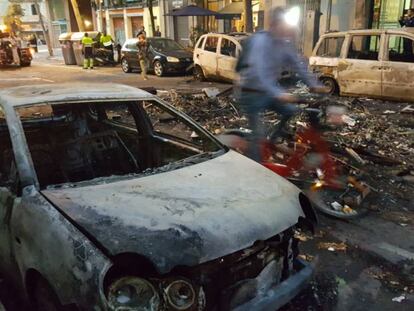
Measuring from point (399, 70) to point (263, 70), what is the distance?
7.03 meters

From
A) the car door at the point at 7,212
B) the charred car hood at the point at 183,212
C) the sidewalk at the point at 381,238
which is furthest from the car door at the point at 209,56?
the car door at the point at 7,212

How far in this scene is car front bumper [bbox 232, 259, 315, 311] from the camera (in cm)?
245

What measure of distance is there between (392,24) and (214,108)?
31.0 ft

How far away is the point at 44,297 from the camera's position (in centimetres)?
248

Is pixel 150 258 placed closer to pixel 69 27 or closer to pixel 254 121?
pixel 254 121

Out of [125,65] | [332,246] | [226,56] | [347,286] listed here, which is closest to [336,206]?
[332,246]

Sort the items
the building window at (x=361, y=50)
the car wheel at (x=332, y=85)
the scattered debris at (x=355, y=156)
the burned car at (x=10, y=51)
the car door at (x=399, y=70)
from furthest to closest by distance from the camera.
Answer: the burned car at (x=10, y=51) → the car wheel at (x=332, y=85) → the building window at (x=361, y=50) → the car door at (x=399, y=70) → the scattered debris at (x=355, y=156)

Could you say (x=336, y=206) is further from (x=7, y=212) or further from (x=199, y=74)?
(x=199, y=74)

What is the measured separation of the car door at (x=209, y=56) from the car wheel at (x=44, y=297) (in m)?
12.9

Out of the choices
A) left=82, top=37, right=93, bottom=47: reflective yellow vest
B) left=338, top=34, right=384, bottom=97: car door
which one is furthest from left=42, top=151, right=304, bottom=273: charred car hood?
left=82, top=37, right=93, bottom=47: reflective yellow vest

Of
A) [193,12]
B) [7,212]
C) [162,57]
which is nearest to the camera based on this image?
[7,212]

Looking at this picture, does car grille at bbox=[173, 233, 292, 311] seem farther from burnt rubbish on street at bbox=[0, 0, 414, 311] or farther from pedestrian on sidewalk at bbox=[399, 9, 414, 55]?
pedestrian on sidewalk at bbox=[399, 9, 414, 55]

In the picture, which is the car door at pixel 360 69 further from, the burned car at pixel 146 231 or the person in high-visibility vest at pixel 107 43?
the person in high-visibility vest at pixel 107 43

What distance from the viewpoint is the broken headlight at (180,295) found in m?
2.21
